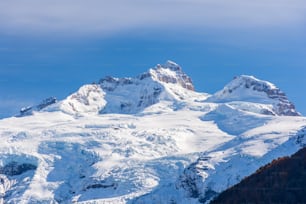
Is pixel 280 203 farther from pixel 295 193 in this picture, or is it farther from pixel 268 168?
pixel 268 168

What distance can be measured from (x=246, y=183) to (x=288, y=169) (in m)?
5.97

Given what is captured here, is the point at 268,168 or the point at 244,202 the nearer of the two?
the point at 244,202

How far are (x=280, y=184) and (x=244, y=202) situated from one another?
4614 mm

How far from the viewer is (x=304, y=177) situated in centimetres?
12119

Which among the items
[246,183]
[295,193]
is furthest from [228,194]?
[295,193]

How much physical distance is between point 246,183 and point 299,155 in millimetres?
7482

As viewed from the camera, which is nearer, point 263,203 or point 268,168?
point 263,203

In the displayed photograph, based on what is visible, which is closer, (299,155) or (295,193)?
(295,193)

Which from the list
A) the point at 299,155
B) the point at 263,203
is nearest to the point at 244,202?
the point at 263,203

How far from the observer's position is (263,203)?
120812 millimetres

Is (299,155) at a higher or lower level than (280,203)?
higher

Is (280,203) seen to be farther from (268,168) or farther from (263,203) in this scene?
(268,168)

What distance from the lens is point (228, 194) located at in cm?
12781

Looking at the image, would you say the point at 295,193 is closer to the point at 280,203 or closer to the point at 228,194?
the point at 280,203
